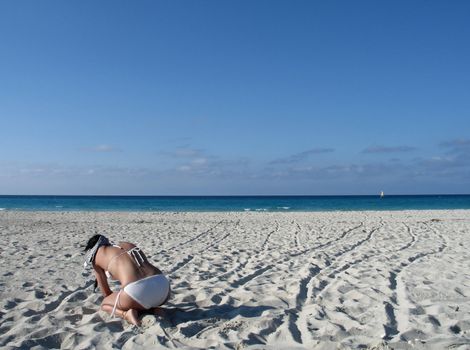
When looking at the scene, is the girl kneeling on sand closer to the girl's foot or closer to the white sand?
the girl's foot

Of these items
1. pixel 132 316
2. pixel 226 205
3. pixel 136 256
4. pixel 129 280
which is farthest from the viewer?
pixel 226 205

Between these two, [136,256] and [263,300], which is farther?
[263,300]

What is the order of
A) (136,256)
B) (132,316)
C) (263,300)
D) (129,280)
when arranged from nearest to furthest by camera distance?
(132,316) < (129,280) < (136,256) < (263,300)

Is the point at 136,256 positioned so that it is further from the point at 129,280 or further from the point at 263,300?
the point at 263,300

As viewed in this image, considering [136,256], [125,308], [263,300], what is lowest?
[263,300]

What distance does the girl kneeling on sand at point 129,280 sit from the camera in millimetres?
4051

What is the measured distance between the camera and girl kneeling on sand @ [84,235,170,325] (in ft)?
13.3

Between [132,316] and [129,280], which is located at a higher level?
[129,280]

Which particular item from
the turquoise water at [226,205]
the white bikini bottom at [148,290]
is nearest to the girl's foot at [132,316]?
the white bikini bottom at [148,290]

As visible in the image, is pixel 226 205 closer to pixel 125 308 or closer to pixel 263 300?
pixel 263 300

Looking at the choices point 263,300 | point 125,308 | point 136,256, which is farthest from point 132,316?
point 263,300

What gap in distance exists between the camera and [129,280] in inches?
162

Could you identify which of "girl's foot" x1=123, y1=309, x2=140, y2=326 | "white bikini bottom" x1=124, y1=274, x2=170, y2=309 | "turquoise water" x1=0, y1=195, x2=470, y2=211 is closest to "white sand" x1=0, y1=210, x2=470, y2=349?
"girl's foot" x1=123, y1=309, x2=140, y2=326

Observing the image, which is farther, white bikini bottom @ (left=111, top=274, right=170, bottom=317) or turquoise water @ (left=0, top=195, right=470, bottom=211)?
turquoise water @ (left=0, top=195, right=470, bottom=211)
